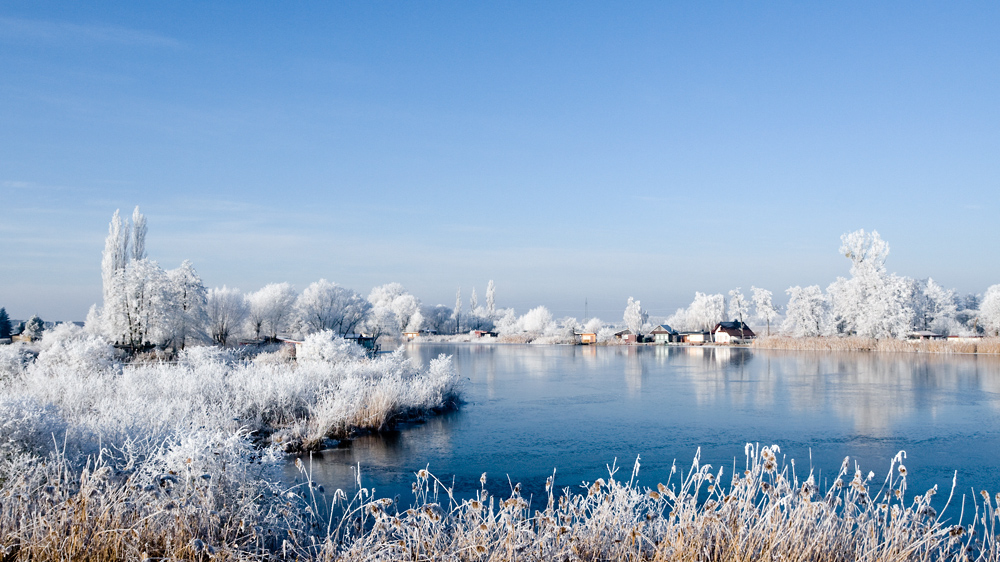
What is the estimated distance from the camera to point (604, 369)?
1417 inches

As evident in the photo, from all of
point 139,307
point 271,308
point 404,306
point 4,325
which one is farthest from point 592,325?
point 139,307

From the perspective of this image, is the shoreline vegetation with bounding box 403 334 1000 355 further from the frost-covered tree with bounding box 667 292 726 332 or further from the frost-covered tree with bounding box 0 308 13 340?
the frost-covered tree with bounding box 0 308 13 340

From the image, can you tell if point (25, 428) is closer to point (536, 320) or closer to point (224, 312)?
point (224, 312)

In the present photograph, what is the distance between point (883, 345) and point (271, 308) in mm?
49332

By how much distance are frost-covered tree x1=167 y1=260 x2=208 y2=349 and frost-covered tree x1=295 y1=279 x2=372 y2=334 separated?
17.9 m

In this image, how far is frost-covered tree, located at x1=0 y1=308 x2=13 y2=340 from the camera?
5816cm

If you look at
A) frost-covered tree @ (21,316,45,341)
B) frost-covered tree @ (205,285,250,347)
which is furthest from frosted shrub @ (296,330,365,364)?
frost-covered tree @ (21,316,45,341)

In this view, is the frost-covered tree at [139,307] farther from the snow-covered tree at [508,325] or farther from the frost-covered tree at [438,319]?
the snow-covered tree at [508,325]

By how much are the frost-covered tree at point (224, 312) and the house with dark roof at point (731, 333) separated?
53599mm

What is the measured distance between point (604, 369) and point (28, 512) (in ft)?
108

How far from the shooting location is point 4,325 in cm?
5906

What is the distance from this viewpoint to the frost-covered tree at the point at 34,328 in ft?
195

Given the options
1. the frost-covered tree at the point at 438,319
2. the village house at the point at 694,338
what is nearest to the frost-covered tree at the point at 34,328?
the frost-covered tree at the point at 438,319

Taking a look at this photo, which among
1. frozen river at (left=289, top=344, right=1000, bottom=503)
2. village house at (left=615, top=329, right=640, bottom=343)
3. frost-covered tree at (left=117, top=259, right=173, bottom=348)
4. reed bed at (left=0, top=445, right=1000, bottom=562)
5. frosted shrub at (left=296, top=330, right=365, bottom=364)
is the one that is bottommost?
village house at (left=615, top=329, right=640, bottom=343)
